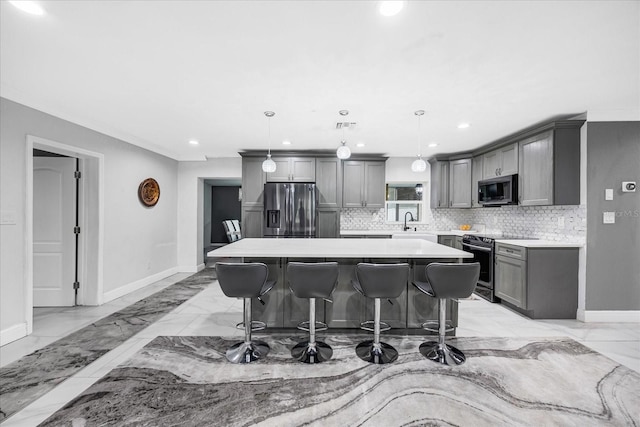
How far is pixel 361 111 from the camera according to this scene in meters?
3.17

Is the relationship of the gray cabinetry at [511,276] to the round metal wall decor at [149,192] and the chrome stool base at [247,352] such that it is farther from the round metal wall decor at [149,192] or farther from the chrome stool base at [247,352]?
the round metal wall decor at [149,192]

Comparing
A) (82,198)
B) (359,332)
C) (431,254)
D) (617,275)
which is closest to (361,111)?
(431,254)

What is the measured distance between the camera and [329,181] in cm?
525

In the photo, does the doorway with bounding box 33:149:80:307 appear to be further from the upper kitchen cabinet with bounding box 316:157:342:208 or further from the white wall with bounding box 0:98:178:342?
the upper kitchen cabinet with bounding box 316:157:342:208

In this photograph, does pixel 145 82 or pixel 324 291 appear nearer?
pixel 324 291

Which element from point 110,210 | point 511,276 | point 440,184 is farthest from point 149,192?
point 511,276

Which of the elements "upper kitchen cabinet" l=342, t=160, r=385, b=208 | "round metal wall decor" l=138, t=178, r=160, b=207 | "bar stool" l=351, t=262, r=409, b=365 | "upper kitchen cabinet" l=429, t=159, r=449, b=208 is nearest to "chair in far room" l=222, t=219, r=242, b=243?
"round metal wall decor" l=138, t=178, r=160, b=207

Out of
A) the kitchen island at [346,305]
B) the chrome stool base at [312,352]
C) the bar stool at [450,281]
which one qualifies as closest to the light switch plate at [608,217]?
the kitchen island at [346,305]

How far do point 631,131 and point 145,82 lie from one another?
5.23 m

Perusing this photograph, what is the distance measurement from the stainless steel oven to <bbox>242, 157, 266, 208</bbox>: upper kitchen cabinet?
12.2ft

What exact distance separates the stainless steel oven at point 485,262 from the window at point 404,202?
1.53 meters

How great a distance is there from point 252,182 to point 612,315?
17.7 feet

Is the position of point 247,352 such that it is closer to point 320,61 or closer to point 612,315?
point 320,61

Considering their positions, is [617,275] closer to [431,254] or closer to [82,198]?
[431,254]
